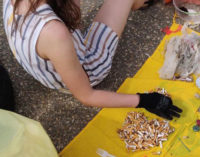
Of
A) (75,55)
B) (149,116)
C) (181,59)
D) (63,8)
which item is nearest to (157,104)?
(149,116)

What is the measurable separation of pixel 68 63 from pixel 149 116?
66 centimetres

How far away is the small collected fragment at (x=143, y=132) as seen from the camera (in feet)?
4.61

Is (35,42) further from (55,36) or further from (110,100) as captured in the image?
(110,100)

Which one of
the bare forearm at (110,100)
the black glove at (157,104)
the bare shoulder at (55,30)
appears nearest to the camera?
the bare shoulder at (55,30)

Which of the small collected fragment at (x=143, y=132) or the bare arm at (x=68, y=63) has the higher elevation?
the bare arm at (x=68, y=63)

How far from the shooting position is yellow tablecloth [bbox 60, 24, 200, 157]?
4.58 feet

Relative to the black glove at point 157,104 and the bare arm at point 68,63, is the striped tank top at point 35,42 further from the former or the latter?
the black glove at point 157,104

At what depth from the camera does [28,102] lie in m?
1.65

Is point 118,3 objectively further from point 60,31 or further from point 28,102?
point 28,102

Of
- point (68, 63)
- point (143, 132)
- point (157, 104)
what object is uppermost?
point (68, 63)

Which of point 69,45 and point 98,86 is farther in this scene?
point 98,86

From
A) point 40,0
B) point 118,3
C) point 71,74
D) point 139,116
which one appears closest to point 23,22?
point 40,0

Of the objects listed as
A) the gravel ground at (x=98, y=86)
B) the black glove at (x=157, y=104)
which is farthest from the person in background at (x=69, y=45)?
the gravel ground at (x=98, y=86)

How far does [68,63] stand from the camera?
104 cm
